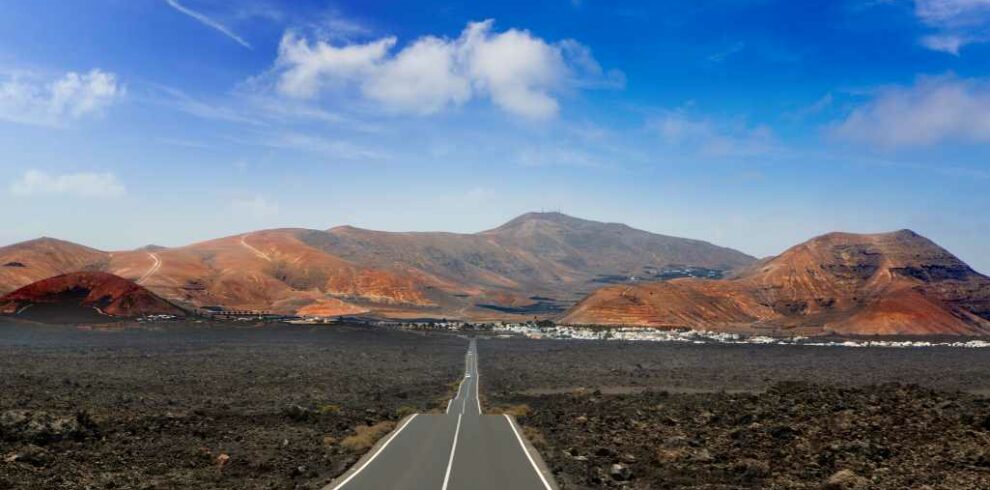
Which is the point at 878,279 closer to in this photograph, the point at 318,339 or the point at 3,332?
the point at 318,339

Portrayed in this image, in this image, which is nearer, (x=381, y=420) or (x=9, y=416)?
(x=9, y=416)

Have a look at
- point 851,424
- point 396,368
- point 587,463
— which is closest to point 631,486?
point 587,463

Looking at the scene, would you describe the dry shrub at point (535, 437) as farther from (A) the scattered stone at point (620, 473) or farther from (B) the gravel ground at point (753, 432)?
(A) the scattered stone at point (620, 473)

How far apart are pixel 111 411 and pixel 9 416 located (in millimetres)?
10486

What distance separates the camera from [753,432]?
34.4m

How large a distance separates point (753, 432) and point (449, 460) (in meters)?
15.7

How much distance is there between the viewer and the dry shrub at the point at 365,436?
101ft

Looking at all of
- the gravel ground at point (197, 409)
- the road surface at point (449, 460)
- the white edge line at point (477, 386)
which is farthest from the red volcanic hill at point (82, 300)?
the road surface at point (449, 460)

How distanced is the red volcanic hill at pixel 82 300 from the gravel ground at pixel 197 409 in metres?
32.7

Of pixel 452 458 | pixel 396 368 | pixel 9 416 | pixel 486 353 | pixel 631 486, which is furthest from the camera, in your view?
pixel 486 353

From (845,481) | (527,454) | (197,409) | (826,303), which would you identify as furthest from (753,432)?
(826,303)

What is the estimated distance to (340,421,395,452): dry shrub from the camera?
30.8 metres

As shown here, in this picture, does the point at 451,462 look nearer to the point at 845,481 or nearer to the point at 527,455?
the point at 527,455

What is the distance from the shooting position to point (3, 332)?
114500mm
